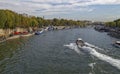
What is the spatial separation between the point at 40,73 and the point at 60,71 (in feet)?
9.99

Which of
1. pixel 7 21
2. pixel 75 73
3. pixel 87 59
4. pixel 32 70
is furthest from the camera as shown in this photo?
pixel 7 21

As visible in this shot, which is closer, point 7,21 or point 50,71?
point 50,71

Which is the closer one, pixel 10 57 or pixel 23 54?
pixel 10 57

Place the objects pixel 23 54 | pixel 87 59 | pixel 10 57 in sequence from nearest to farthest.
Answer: pixel 87 59, pixel 10 57, pixel 23 54

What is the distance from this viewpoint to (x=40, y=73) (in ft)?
128

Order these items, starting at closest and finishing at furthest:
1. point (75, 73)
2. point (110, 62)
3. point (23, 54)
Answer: point (75, 73) < point (110, 62) < point (23, 54)

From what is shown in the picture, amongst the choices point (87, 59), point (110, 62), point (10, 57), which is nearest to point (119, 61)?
point (110, 62)

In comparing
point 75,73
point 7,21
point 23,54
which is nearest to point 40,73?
point 75,73

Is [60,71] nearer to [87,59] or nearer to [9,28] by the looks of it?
[87,59]

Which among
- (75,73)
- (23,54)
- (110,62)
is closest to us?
(75,73)

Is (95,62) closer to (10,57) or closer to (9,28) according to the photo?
(10,57)

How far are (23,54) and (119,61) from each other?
21.8 meters

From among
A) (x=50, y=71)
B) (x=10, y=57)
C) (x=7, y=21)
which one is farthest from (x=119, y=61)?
(x=7, y=21)

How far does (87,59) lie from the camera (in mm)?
48219
